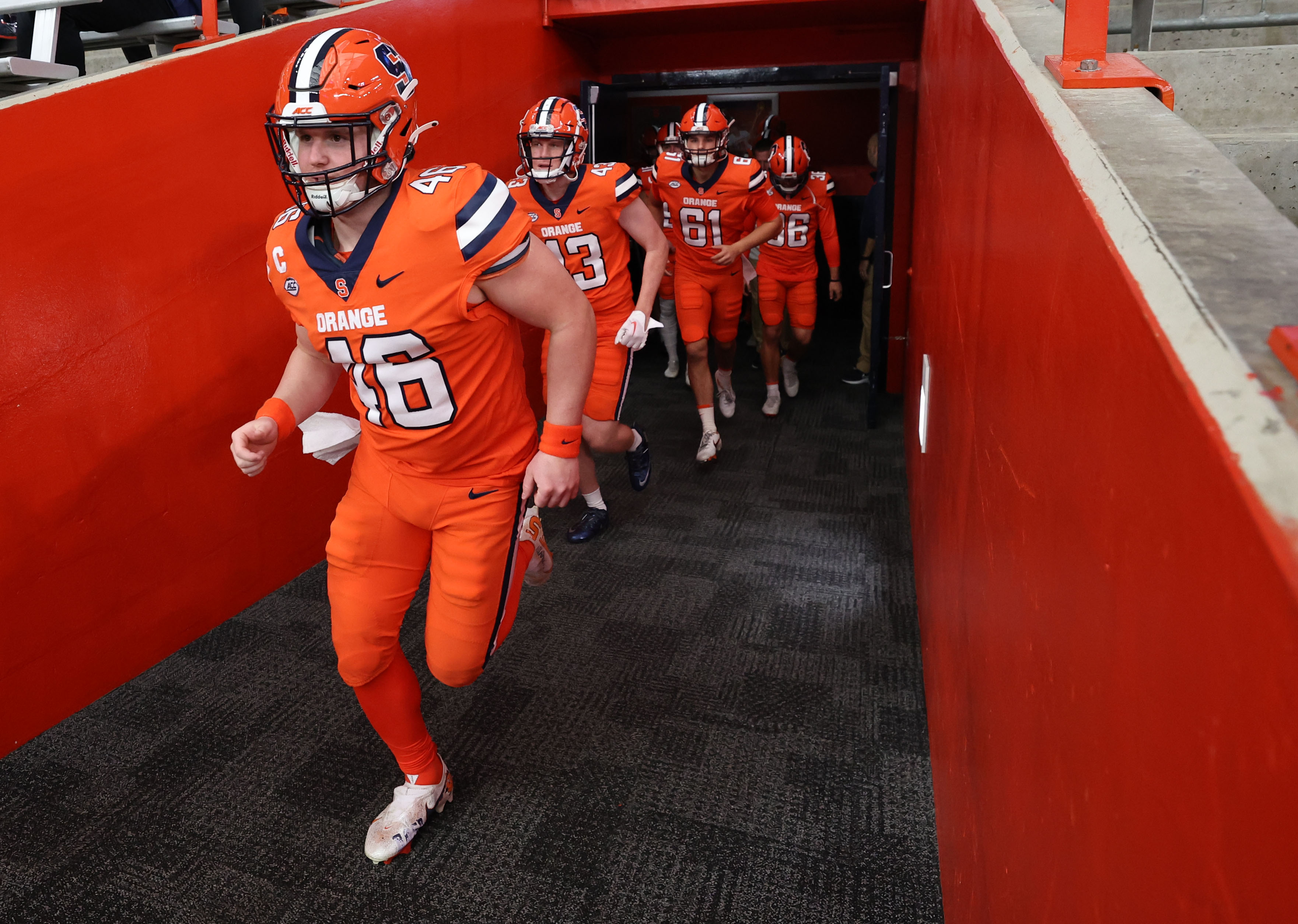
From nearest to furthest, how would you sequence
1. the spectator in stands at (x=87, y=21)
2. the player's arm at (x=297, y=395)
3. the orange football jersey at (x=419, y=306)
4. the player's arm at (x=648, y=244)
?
the orange football jersey at (x=419, y=306) → the player's arm at (x=297, y=395) → the spectator in stands at (x=87, y=21) → the player's arm at (x=648, y=244)

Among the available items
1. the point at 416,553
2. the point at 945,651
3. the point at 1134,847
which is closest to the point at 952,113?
the point at 945,651

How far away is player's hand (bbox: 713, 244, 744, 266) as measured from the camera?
4.46m

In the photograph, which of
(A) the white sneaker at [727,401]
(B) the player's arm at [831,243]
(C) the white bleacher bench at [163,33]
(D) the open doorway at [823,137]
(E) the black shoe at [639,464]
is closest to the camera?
(C) the white bleacher bench at [163,33]

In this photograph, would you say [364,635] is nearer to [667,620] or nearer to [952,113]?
[667,620]

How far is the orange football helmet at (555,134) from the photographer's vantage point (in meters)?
3.29

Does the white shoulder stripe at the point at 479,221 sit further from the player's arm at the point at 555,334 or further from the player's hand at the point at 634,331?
the player's hand at the point at 634,331

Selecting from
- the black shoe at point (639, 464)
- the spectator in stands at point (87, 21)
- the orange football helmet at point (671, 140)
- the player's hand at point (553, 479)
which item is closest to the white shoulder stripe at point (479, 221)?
the player's hand at point (553, 479)

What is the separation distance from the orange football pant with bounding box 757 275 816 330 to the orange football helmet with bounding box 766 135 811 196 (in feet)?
1.79

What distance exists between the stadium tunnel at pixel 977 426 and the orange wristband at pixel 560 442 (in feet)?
2.68

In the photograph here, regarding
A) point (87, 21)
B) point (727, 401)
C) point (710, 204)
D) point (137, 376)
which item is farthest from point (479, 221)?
point (727, 401)

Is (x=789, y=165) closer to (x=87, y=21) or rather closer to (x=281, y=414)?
(x=87, y=21)

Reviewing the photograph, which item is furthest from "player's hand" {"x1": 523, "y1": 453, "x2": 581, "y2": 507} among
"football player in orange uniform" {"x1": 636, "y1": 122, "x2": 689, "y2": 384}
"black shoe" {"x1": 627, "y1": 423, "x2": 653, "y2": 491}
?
"football player in orange uniform" {"x1": 636, "y1": 122, "x2": 689, "y2": 384}

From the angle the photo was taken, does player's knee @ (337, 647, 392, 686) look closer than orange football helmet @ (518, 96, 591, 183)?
Yes

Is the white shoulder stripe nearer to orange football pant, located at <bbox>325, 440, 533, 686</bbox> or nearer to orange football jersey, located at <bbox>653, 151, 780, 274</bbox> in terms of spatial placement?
orange football pant, located at <bbox>325, 440, 533, 686</bbox>
